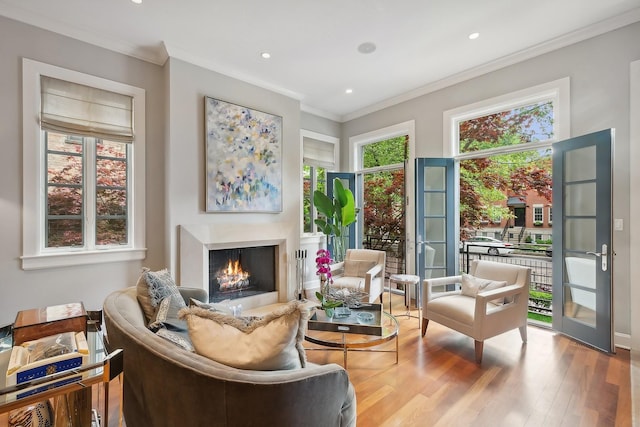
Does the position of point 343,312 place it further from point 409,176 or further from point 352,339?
point 409,176

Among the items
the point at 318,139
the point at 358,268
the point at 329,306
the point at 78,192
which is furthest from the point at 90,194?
the point at 318,139

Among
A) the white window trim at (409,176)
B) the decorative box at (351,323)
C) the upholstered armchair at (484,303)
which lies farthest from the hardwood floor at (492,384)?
the white window trim at (409,176)

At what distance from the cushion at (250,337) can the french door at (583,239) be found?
3.10 metres

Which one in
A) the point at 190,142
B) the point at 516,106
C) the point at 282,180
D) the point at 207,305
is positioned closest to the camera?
the point at 207,305

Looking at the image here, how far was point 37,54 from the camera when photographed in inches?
105

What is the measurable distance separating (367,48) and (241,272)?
3.25 metres

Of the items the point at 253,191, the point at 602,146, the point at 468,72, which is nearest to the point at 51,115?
the point at 253,191

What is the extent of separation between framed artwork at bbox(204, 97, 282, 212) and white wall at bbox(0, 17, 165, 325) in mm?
692

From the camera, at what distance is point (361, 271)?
405 centimetres

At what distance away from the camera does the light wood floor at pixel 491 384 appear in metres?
1.81

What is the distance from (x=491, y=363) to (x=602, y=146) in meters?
2.24

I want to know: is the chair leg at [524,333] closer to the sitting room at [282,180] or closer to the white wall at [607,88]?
the sitting room at [282,180]

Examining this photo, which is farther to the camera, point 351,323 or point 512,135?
point 512,135

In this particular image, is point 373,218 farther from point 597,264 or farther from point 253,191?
point 597,264
